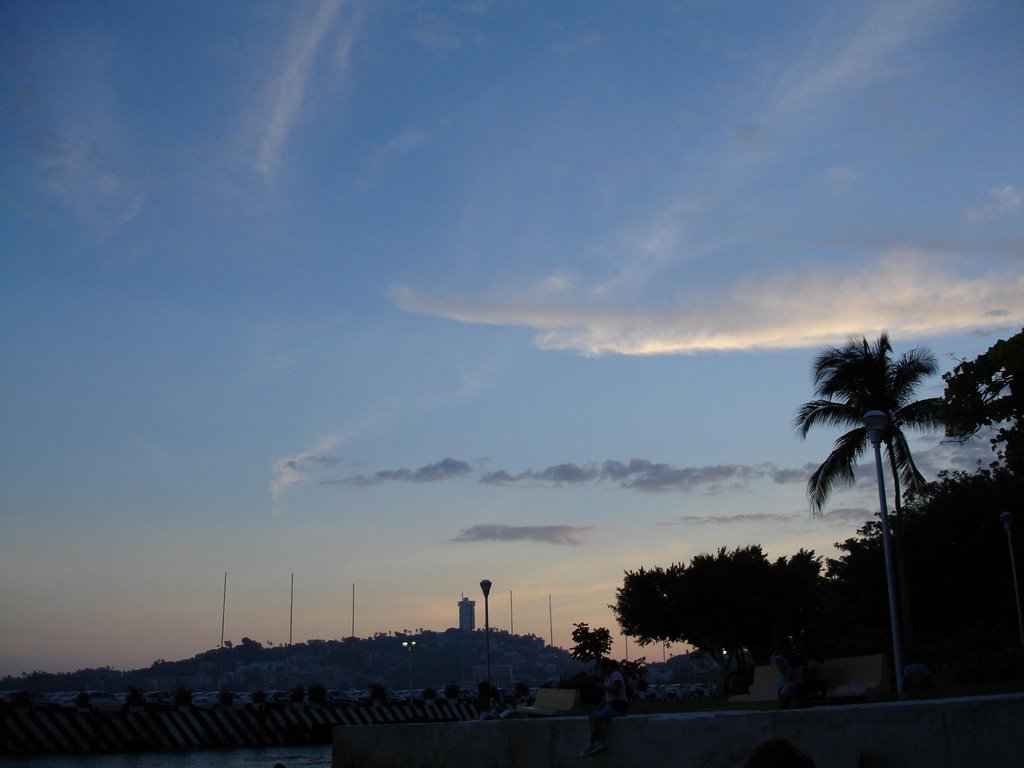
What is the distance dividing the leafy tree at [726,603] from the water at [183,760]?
60.1 feet

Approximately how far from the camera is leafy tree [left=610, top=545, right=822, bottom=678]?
5041cm

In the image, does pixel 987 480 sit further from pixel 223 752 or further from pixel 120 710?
pixel 120 710

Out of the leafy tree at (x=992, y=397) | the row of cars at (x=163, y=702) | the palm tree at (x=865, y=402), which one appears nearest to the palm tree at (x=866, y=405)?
the palm tree at (x=865, y=402)

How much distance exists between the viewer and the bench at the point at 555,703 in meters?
21.6

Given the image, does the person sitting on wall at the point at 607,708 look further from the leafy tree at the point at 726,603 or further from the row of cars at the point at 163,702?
the row of cars at the point at 163,702

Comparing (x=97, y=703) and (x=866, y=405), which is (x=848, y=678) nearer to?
(x=866, y=405)

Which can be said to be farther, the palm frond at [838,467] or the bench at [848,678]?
the palm frond at [838,467]

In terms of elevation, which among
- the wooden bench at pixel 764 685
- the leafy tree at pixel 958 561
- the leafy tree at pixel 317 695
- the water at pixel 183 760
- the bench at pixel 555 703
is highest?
the leafy tree at pixel 958 561

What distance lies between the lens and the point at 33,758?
146 ft

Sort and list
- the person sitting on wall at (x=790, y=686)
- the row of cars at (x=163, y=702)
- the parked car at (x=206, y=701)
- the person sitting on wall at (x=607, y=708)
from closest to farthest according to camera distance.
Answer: the person sitting on wall at (x=607, y=708)
the person sitting on wall at (x=790, y=686)
the row of cars at (x=163, y=702)
the parked car at (x=206, y=701)

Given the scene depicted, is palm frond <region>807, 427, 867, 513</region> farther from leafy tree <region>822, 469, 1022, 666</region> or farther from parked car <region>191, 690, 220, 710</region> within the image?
parked car <region>191, 690, 220, 710</region>

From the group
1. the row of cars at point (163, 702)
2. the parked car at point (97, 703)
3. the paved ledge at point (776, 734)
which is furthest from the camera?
the parked car at point (97, 703)

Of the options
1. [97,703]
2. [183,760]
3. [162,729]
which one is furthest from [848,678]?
[97,703]

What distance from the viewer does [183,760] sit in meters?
41.5
